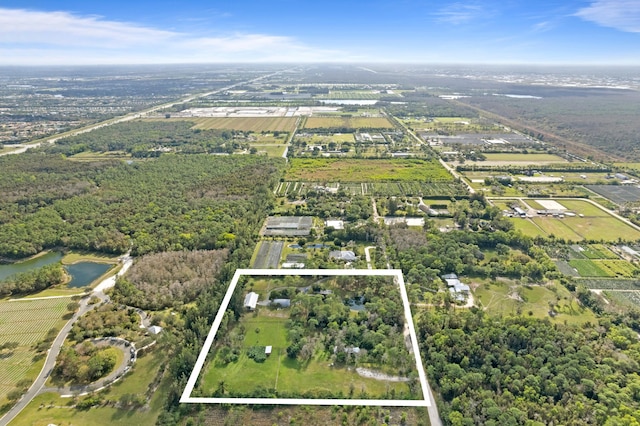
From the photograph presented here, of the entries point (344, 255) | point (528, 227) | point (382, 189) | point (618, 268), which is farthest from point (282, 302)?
point (528, 227)

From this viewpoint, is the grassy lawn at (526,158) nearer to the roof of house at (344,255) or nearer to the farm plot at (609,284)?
the farm plot at (609,284)

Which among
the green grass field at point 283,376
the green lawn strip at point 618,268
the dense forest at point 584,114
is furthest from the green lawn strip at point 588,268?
the dense forest at point 584,114

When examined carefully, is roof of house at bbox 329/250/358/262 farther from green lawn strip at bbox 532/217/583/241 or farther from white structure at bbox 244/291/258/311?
green lawn strip at bbox 532/217/583/241

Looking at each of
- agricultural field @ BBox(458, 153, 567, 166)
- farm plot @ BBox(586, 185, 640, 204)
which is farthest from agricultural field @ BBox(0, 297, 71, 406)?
farm plot @ BBox(586, 185, 640, 204)

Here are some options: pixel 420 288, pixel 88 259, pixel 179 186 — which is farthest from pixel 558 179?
pixel 88 259

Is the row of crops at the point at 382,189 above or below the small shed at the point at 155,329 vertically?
above

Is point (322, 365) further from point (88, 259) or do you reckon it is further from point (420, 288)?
point (88, 259)
